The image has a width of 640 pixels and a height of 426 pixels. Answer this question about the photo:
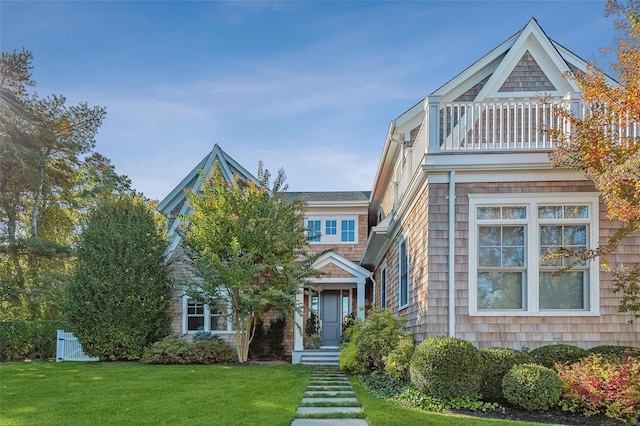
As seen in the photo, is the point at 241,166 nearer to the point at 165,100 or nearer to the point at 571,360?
the point at 165,100

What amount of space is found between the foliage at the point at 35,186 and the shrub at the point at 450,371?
618 inches

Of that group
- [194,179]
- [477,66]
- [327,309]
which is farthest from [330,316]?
[477,66]

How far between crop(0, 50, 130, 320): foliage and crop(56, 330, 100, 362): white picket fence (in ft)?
10.7

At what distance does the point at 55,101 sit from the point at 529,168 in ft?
74.7

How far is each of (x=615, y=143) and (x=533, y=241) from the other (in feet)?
6.00

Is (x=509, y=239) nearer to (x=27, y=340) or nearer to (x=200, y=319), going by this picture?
(x=200, y=319)

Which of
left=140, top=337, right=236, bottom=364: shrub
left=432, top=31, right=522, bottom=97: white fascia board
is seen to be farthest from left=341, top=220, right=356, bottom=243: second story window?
left=432, top=31, right=522, bottom=97: white fascia board

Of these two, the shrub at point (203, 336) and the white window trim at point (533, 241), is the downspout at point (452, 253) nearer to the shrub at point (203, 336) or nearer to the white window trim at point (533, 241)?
the white window trim at point (533, 241)

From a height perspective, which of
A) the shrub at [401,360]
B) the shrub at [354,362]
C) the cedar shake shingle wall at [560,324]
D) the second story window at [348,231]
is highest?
the second story window at [348,231]

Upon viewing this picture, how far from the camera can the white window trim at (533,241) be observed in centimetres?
771

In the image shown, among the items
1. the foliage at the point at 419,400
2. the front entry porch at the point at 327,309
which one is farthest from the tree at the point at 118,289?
the foliage at the point at 419,400

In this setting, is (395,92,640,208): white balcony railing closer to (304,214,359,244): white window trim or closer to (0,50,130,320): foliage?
(304,214,359,244): white window trim

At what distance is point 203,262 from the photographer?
45.8 ft

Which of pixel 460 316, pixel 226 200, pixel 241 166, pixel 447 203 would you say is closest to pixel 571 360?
pixel 460 316
